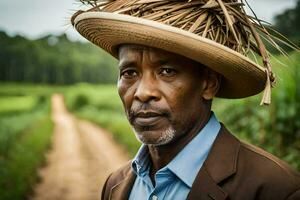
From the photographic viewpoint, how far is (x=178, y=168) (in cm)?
198

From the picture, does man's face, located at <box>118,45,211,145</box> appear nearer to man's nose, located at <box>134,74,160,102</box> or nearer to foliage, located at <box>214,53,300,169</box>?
man's nose, located at <box>134,74,160,102</box>

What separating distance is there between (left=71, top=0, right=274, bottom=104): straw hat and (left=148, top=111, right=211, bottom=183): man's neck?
270 millimetres

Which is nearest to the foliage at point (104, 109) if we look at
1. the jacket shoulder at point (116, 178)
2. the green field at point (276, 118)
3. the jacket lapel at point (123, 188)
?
the green field at point (276, 118)

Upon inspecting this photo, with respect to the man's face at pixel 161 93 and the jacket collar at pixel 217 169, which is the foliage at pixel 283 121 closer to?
the jacket collar at pixel 217 169

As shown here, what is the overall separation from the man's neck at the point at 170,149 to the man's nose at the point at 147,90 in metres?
0.27

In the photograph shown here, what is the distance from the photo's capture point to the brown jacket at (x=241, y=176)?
1747 mm

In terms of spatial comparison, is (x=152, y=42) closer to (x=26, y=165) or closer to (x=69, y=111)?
(x=26, y=165)

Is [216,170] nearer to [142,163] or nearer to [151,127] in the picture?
[151,127]

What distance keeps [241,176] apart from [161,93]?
52cm

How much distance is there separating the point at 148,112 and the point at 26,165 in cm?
750

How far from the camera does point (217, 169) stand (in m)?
1.88

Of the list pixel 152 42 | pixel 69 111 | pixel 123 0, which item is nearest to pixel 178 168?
pixel 152 42

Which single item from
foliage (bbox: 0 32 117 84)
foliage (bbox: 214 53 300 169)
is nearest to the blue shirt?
foliage (bbox: 214 53 300 169)

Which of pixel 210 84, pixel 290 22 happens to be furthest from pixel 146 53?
pixel 290 22
